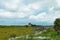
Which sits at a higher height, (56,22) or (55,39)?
(56,22)

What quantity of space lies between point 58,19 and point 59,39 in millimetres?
11959

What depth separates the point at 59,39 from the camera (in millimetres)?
40938

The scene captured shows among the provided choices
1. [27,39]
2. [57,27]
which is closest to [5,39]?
[27,39]

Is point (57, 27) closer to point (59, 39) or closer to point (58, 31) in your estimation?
point (58, 31)

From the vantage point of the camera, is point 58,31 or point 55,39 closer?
point 55,39

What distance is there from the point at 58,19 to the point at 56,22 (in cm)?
83

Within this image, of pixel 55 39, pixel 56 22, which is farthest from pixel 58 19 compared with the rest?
pixel 55 39

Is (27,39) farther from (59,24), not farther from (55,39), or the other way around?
(59,24)

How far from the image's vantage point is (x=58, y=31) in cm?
5094

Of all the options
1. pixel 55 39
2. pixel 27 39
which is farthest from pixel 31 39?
pixel 55 39

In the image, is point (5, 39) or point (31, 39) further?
point (5, 39)

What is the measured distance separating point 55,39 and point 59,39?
32.5 inches

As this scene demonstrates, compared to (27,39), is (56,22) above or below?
above

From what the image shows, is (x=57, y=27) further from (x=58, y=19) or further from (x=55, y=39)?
(x=55, y=39)
